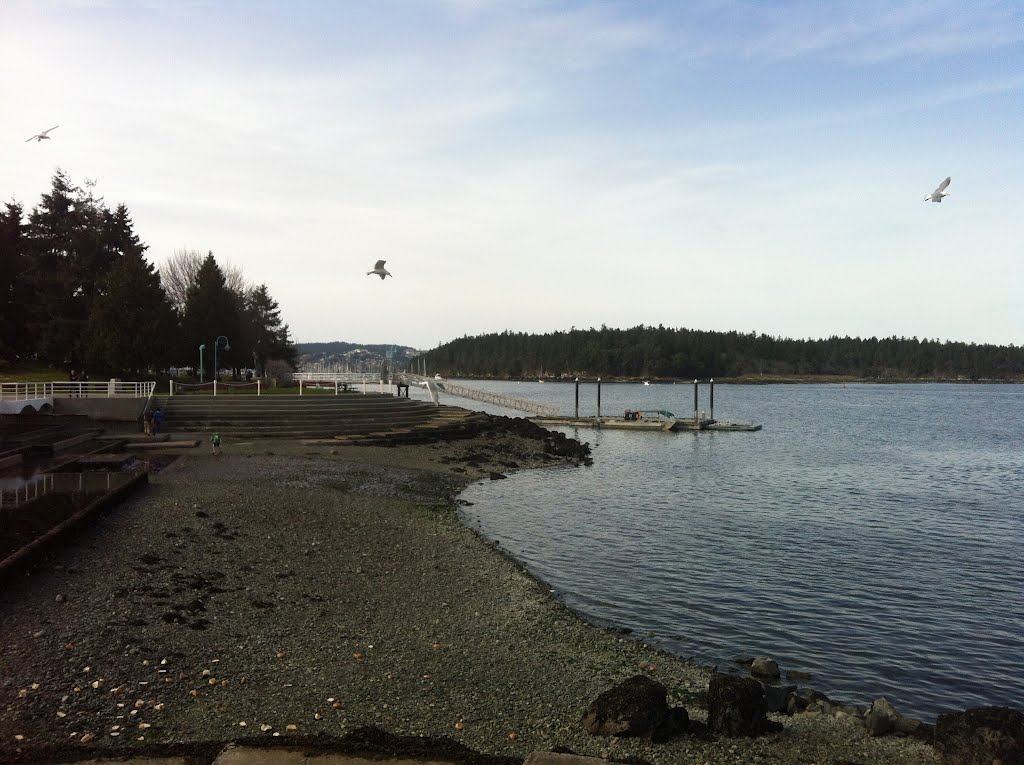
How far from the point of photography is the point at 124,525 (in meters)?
14.4

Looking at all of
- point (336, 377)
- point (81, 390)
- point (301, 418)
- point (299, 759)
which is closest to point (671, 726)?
point (299, 759)

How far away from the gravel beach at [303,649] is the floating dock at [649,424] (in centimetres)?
4101

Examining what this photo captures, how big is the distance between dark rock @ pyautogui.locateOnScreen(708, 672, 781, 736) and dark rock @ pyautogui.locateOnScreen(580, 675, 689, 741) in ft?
1.31

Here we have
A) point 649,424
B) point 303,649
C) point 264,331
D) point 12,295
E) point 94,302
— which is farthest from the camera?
point 264,331

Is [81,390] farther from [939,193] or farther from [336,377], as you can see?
[939,193]

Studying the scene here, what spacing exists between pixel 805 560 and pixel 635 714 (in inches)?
454

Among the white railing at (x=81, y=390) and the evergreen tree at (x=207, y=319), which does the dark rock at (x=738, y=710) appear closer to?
the white railing at (x=81, y=390)

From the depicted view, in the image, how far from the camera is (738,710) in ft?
27.3

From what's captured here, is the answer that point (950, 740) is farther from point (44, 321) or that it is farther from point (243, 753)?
point (44, 321)

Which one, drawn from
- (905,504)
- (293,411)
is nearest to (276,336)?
(293,411)

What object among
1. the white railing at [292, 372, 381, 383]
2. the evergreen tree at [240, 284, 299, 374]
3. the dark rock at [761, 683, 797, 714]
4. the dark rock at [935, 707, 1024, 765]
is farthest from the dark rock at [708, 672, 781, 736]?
the evergreen tree at [240, 284, 299, 374]

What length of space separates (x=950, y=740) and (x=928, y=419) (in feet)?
253

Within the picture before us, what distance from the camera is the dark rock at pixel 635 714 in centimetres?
784

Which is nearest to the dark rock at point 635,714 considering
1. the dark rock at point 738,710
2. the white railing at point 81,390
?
the dark rock at point 738,710
